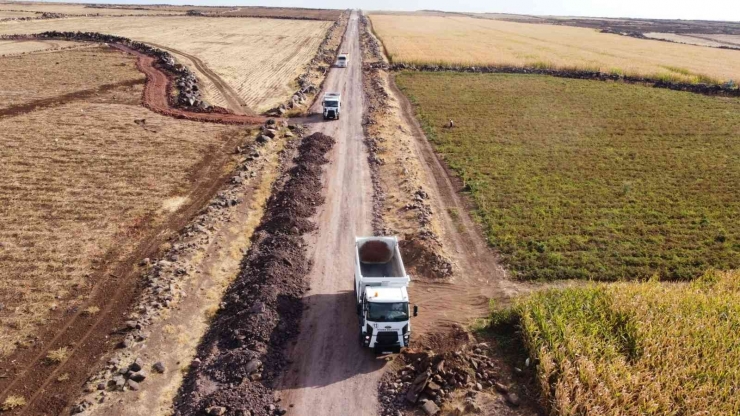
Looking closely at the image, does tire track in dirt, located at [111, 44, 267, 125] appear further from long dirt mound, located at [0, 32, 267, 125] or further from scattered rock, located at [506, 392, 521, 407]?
scattered rock, located at [506, 392, 521, 407]

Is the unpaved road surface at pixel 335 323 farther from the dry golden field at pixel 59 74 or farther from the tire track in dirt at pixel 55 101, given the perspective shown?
the dry golden field at pixel 59 74

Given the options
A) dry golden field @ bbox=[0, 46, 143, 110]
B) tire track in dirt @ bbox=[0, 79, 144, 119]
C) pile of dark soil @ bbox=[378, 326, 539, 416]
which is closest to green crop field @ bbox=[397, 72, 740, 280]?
pile of dark soil @ bbox=[378, 326, 539, 416]

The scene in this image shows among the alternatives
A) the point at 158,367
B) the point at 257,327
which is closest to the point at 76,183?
the point at 158,367

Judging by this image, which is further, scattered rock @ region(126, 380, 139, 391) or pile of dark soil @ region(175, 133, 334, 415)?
scattered rock @ region(126, 380, 139, 391)

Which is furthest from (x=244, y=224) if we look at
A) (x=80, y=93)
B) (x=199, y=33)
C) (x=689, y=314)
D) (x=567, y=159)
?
(x=199, y=33)

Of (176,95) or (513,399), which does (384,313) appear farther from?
(176,95)

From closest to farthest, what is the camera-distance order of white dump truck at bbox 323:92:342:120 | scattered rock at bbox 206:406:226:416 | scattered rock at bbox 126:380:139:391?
scattered rock at bbox 206:406:226:416 → scattered rock at bbox 126:380:139:391 → white dump truck at bbox 323:92:342:120

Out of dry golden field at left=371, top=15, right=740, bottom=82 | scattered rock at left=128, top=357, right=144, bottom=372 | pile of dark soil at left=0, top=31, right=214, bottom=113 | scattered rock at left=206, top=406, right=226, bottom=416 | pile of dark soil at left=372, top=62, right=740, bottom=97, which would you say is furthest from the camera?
dry golden field at left=371, top=15, right=740, bottom=82

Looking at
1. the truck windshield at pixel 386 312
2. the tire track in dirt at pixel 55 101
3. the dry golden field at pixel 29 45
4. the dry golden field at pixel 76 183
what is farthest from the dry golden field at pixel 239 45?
the truck windshield at pixel 386 312
